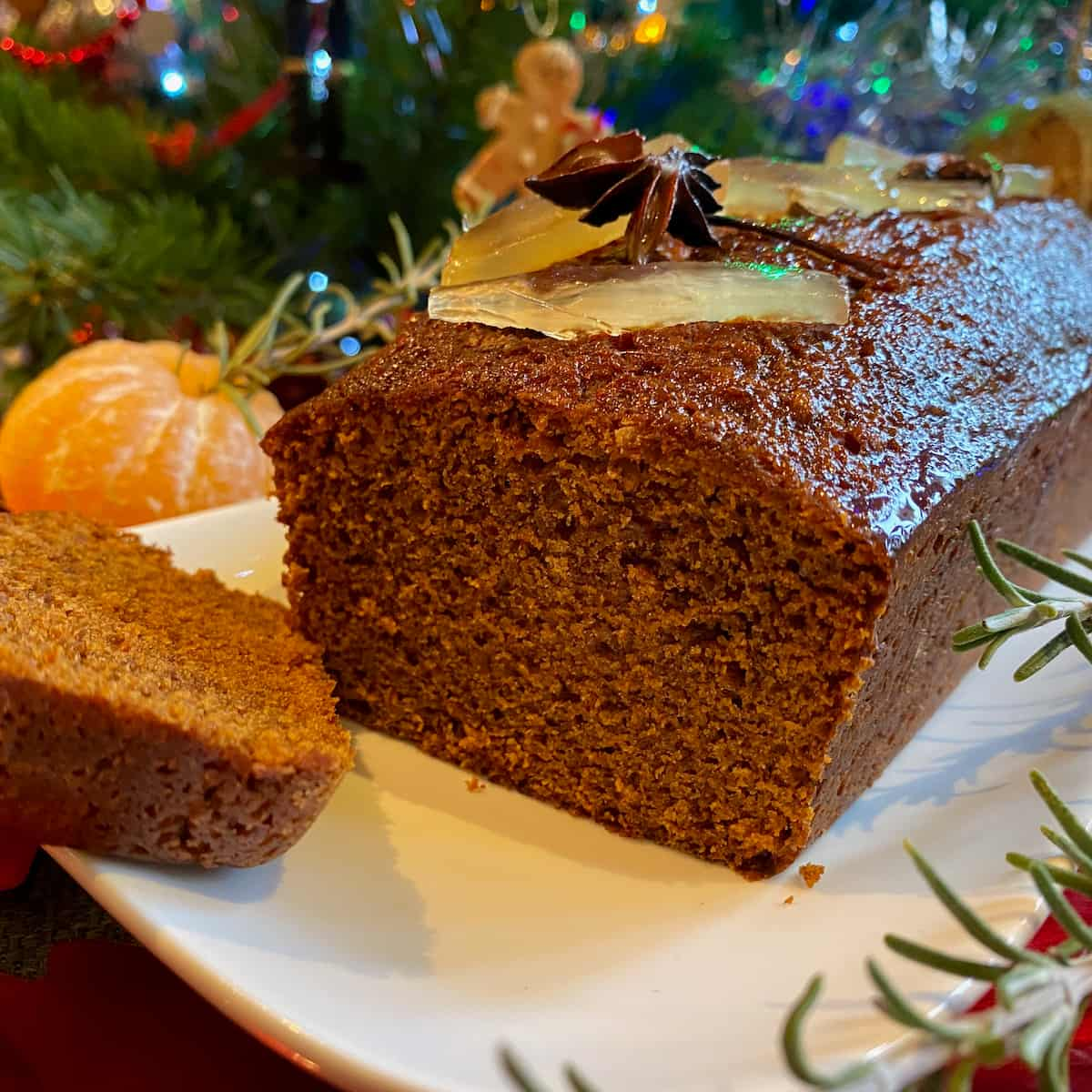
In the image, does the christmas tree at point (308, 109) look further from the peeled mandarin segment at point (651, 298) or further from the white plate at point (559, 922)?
the white plate at point (559, 922)

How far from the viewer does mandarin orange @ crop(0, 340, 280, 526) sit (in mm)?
2438

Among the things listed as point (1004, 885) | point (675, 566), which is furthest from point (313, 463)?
point (1004, 885)

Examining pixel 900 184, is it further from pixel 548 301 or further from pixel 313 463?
pixel 313 463

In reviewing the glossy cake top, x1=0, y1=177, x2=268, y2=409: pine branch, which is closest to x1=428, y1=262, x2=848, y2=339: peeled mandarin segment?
the glossy cake top

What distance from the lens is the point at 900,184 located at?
249 cm

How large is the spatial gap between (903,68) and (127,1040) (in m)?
3.79

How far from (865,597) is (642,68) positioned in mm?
2778

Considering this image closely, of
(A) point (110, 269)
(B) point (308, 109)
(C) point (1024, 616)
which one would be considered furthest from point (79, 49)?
(C) point (1024, 616)

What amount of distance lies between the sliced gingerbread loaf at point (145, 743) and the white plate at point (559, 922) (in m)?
0.09

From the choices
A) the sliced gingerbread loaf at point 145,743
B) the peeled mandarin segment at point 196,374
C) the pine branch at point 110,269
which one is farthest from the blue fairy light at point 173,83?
the sliced gingerbread loaf at point 145,743

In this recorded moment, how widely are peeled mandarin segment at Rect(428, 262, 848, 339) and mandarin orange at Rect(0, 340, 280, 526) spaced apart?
0.93 meters

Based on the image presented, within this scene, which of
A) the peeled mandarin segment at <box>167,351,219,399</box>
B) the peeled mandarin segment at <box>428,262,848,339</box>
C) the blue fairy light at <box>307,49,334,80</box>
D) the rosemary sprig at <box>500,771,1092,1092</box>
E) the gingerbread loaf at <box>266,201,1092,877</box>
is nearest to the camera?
the rosemary sprig at <box>500,771,1092,1092</box>

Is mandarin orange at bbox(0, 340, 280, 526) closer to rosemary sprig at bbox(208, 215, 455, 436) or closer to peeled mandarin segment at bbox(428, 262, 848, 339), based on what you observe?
rosemary sprig at bbox(208, 215, 455, 436)

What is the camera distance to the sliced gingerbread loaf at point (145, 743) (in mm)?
1262
